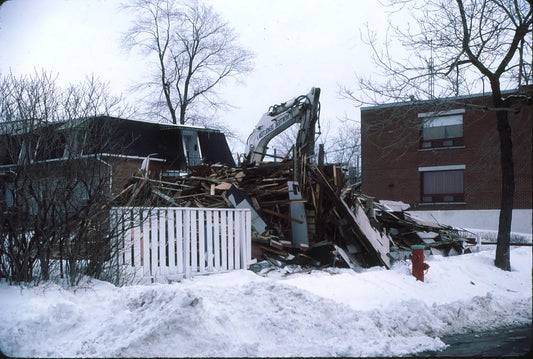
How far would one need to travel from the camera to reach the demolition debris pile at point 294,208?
34.6 feet

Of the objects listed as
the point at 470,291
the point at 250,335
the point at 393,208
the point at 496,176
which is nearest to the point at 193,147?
the point at 393,208

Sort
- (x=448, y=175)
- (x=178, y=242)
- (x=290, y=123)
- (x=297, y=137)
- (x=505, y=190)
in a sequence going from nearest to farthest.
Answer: (x=178, y=242), (x=505, y=190), (x=297, y=137), (x=290, y=123), (x=448, y=175)

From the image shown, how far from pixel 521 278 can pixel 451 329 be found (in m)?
4.35

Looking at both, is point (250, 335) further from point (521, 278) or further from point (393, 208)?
point (393, 208)

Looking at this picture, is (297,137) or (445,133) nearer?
(297,137)

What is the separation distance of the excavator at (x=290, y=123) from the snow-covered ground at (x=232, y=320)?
622 centimetres

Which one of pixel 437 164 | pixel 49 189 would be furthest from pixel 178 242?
pixel 437 164

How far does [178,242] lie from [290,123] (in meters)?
7.88

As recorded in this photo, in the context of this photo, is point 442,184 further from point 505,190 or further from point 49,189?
point 49,189

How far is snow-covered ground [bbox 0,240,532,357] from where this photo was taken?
201 inches

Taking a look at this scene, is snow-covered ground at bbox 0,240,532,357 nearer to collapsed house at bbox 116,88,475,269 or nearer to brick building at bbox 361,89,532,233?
collapsed house at bbox 116,88,475,269

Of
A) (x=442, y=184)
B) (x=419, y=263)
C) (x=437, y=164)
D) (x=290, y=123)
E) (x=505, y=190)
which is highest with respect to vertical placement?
(x=290, y=123)

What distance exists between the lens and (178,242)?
8203 millimetres

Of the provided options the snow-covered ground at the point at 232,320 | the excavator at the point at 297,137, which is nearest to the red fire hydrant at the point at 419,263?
the snow-covered ground at the point at 232,320
